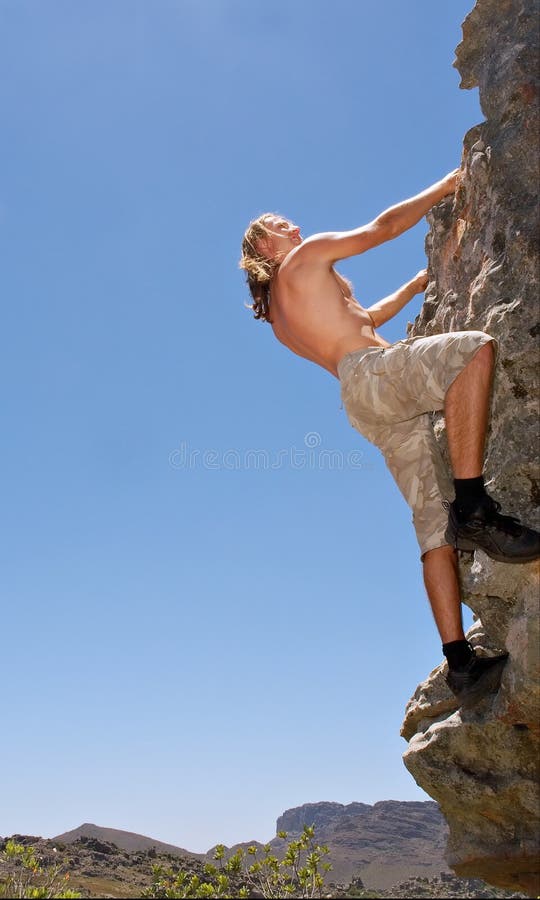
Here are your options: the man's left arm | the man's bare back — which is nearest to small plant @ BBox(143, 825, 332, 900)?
the man's bare back

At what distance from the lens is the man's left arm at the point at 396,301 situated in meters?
6.86

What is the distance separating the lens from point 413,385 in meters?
5.41

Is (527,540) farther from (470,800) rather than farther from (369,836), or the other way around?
(369,836)

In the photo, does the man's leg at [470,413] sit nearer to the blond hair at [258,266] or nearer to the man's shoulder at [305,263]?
the man's shoulder at [305,263]

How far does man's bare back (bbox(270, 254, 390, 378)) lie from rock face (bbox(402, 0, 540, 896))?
0.76 meters

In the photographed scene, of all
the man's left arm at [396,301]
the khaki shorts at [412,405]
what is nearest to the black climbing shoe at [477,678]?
the khaki shorts at [412,405]

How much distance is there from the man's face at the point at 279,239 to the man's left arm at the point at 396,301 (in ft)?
2.89

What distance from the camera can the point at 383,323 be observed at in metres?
6.93

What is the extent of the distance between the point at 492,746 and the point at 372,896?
2357 millimetres

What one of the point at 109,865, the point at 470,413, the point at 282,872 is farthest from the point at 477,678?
the point at 109,865

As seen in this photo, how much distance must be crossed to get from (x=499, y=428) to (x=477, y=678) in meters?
1.77

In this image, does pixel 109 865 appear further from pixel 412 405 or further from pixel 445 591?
pixel 412 405

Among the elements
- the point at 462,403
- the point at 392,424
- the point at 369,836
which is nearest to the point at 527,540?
the point at 462,403

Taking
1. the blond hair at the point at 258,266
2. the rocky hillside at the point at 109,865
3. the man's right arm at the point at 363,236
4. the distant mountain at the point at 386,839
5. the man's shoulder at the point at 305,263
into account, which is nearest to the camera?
the man's right arm at the point at 363,236
